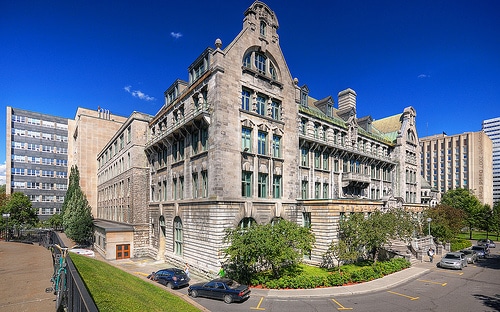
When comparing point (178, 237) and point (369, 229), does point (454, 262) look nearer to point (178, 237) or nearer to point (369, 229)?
point (369, 229)

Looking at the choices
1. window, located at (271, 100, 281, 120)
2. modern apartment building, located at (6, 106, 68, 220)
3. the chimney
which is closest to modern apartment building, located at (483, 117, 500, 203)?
the chimney

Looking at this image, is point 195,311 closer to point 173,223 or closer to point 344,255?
point 344,255

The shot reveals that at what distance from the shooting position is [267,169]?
30.0 metres

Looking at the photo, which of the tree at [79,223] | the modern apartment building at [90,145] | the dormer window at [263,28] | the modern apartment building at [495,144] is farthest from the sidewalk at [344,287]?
the modern apartment building at [495,144]

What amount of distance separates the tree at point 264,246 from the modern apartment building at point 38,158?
84019mm

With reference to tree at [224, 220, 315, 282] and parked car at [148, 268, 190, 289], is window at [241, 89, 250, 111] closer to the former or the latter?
tree at [224, 220, 315, 282]

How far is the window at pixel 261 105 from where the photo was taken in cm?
3025

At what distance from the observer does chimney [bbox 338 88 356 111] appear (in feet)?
169

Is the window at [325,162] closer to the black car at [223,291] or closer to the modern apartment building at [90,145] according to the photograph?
the black car at [223,291]

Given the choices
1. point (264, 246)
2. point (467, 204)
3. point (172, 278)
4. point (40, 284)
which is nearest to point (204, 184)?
point (172, 278)

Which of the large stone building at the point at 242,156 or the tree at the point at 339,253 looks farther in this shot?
the large stone building at the point at 242,156

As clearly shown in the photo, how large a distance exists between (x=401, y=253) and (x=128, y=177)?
38004 mm

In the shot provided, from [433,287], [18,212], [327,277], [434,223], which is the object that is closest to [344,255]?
[327,277]

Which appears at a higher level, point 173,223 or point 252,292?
point 173,223
